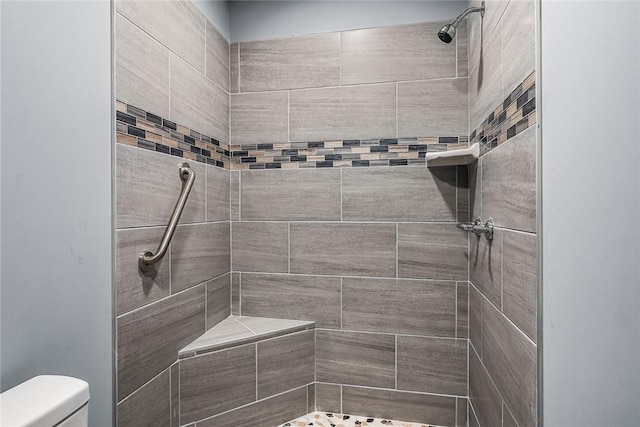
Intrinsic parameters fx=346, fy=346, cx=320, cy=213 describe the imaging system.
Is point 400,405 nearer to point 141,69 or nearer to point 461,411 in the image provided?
point 461,411

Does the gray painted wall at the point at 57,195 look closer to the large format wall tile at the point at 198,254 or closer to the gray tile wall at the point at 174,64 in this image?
the gray tile wall at the point at 174,64

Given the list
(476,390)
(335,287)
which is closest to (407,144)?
(335,287)

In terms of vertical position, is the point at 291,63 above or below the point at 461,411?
above

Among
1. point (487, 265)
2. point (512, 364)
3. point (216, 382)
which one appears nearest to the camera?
point (512, 364)

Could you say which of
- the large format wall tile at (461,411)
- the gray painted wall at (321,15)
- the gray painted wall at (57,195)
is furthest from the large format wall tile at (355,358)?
the gray painted wall at (321,15)

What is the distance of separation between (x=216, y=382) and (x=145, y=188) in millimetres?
904

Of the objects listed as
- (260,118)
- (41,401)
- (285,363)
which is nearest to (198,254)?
(285,363)

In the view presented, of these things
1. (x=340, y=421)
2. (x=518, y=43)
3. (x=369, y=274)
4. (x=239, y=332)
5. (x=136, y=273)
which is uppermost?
(x=518, y=43)

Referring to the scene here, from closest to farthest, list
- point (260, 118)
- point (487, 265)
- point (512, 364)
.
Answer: point (512, 364) → point (487, 265) → point (260, 118)

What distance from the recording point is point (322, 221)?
1.85 metres

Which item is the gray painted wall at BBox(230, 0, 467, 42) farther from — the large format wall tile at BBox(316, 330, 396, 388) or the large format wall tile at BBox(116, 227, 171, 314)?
the large format wall tile at BBox(316, 330, 396, 388)

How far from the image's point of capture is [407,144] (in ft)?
5.79

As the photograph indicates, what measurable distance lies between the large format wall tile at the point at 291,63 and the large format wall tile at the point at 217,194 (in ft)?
1.66

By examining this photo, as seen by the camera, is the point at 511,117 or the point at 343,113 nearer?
the point at 511,117
